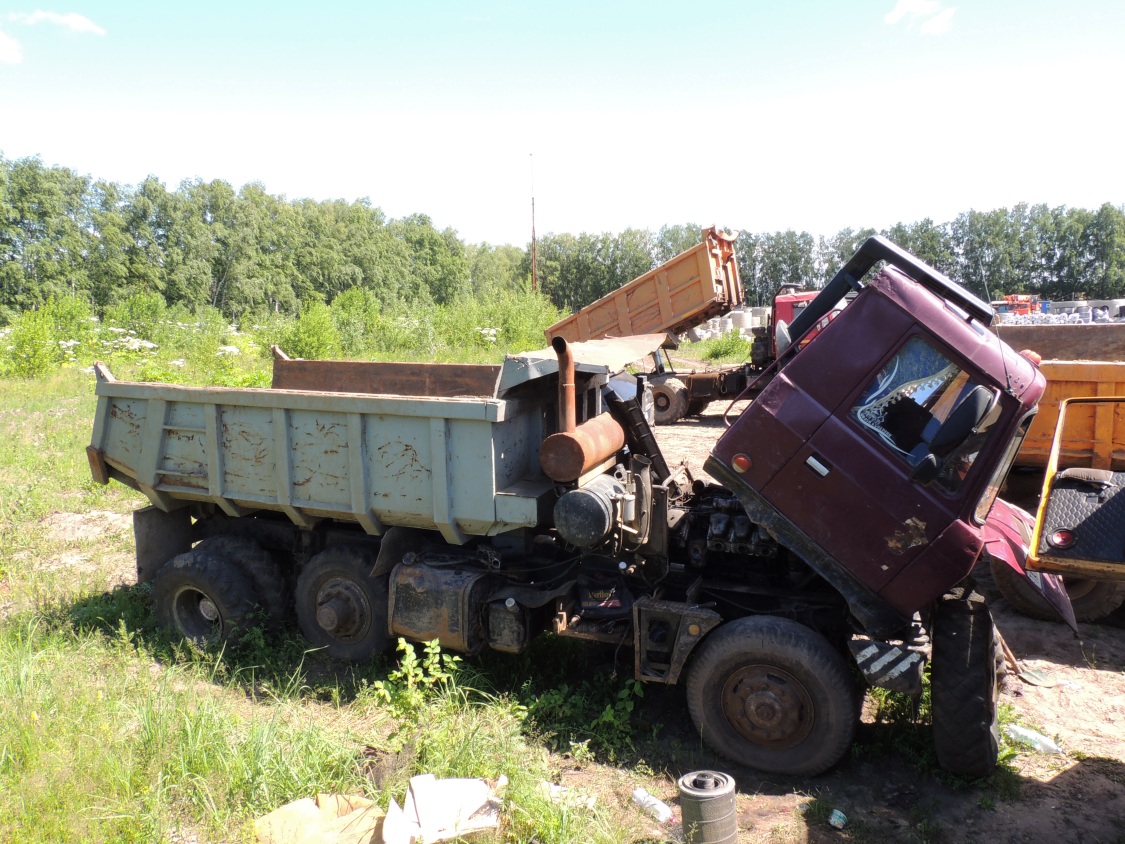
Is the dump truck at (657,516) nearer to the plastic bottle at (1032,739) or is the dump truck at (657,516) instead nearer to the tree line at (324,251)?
the plastic bottle at (1032,739)

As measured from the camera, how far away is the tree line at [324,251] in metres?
44.9

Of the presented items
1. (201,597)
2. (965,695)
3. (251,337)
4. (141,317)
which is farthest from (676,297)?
(141,317)

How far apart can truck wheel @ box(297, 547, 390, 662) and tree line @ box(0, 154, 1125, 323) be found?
34.6m

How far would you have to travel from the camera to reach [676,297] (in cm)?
1313

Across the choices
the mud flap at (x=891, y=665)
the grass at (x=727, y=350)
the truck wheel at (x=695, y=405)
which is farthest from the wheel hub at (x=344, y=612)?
the grass at (x=727, y=350)

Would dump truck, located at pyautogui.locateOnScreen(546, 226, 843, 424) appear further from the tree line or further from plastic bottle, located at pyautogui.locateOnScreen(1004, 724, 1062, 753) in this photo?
the tree line

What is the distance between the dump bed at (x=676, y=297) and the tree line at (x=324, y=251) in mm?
26766

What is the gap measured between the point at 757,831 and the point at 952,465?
6.51 ft

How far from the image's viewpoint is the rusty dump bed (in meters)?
4.65

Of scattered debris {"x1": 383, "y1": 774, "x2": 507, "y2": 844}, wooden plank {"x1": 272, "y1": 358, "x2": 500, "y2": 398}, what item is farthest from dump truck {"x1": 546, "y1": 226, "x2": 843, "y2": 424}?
scattered debris {"x1": 383, "y1": 774, "x2": 507, "y2": 844}

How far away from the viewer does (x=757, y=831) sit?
11.8 ft

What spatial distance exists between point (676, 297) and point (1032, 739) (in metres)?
9.67

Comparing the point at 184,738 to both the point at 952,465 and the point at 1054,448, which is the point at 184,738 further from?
the point at 1054,448

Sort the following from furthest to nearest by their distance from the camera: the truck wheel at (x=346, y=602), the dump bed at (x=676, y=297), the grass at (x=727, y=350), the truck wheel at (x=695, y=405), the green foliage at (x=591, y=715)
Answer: the grass at (x=727, y=350)
the truck wheel at (x=695, y=405)
the dump bed at (x=676, y=297)
the truck wheel at (x=346, y=602)
the green foliage at (x=591, y=715)
